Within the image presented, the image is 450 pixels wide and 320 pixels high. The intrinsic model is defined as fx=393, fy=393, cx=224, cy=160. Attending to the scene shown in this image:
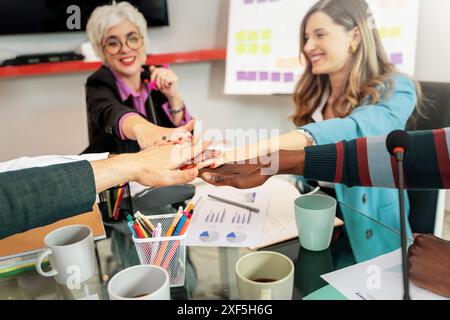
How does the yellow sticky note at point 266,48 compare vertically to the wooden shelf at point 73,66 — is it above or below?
above

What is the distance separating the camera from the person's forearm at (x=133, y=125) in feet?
3.08

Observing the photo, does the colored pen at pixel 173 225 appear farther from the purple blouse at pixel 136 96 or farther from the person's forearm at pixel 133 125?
the purple blouse at pixel 136 96

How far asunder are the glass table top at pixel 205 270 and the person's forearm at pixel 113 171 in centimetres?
11

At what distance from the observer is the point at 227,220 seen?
67 cm

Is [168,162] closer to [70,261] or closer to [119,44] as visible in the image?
[70,261]

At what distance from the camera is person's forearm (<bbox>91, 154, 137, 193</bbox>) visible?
56 centimetres

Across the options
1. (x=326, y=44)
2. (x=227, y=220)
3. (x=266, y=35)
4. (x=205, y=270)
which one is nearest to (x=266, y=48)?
(x=266, y=35)

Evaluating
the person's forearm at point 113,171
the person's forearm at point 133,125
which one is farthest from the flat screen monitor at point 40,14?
the person's forearm at point 113,171

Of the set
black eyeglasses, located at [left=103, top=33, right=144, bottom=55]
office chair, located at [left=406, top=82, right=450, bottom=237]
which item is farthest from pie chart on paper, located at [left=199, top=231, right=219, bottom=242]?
black eyeglasses, located at [left=103, top=33, right=144, bottom=55]

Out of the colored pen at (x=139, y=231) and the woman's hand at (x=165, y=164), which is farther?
the woman's hand at (x=165, y=164)

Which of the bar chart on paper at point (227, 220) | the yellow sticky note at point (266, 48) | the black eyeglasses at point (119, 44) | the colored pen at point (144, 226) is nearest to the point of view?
the colored pen at point (144, 226)

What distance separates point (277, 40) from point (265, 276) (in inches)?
50.7

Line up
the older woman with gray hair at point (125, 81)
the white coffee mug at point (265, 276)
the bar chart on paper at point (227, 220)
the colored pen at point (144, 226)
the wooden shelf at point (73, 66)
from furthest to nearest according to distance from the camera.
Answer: the wooden shelf at point (73, 66), the older woman with gray hair at point (125, 81), the bar chart on paper at point (227, 220), the colored pen at point (144, 226), the white coffee mug at point (265, 276)

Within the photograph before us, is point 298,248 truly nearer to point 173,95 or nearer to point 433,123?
point 433,123
